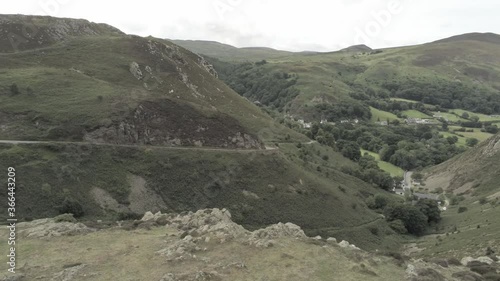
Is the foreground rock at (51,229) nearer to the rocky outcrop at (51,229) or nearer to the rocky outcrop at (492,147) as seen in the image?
the rocky outcrop at (51,229)

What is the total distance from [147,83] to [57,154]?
168 ft

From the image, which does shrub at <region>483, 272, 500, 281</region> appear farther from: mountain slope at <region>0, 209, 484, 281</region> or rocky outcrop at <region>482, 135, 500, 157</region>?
rocky outcrop at <region>482, 135, 500, 157</region>

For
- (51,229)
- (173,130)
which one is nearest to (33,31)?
(173,130)

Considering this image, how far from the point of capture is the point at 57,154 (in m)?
71.6

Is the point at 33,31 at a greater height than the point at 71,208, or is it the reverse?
the point at 33,31

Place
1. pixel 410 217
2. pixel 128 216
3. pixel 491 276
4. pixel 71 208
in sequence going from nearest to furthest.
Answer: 1. pixel 491 276
2. pixel 71 208
3. pixel 128 216
4. pixel 410 217

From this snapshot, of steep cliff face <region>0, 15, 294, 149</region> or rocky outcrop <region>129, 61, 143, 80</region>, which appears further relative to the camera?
rocky outcrop <region>129, 61, 143, 80</region>

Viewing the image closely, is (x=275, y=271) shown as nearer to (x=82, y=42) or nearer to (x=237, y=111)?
(x=237, y=111)

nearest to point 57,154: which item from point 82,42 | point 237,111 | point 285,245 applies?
point 285,245

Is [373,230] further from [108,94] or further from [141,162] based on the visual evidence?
[108,94]

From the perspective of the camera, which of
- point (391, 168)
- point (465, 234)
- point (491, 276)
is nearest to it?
point (491, 276)

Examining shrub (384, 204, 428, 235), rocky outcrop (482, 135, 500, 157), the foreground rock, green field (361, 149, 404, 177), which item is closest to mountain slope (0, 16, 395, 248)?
shrub (384, 204, 428, 235)

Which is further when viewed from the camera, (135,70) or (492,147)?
(492,147)

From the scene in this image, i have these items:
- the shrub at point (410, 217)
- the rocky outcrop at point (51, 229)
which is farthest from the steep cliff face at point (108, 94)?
the shrub at point (410, 217)
